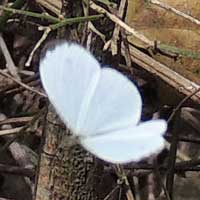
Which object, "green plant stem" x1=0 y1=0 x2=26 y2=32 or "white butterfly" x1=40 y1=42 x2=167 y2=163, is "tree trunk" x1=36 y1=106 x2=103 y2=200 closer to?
"white butterfly" x1=40 y1=42 x2=167 y2=163

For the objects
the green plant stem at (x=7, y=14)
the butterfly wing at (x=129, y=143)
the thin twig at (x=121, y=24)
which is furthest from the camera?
the green plant stem at (x=7, y=14)

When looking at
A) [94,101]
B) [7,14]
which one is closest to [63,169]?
[94,101]

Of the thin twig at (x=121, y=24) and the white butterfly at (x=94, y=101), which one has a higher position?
the thin twig at (x=121, y=24)

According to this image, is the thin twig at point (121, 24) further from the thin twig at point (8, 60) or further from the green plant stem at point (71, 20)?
the thin twig at point (8, 60)

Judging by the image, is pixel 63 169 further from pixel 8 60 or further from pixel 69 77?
pixel 8 60

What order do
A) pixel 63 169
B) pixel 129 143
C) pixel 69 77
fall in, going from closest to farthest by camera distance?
pixel 129 143 < pixel 69 77 < pixel 63 169

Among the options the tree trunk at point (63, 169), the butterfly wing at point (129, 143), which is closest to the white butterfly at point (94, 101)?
the butterfly wing at point (129, 143)

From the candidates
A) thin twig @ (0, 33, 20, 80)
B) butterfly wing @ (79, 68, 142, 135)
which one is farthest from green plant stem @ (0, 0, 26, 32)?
butterfly wing @ (79, 68, 142, 135)

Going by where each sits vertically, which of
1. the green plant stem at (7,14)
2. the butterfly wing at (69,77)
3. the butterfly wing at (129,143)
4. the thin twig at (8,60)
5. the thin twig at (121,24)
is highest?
the thin twig at (121,24)
